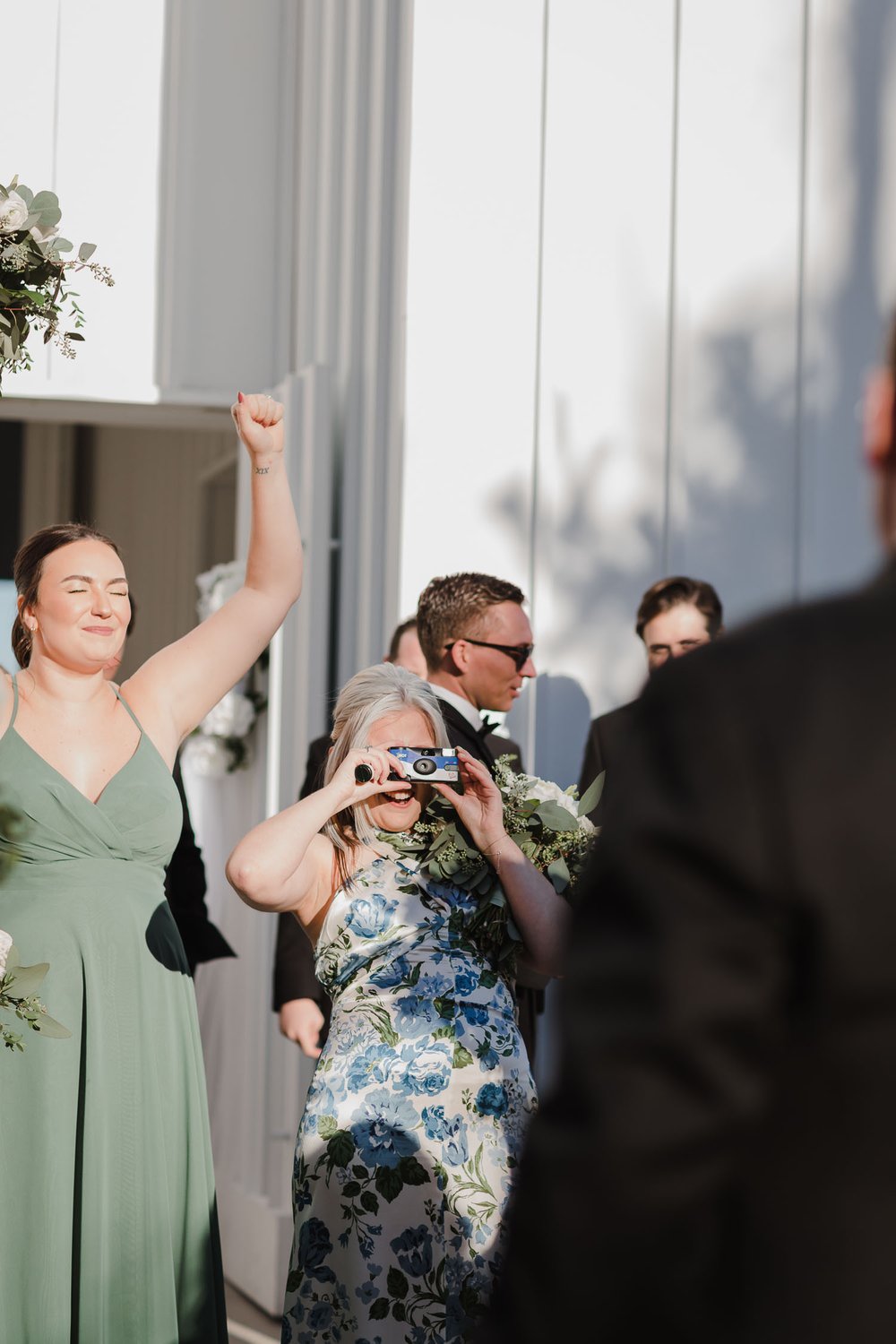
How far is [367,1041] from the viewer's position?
316 centimetres

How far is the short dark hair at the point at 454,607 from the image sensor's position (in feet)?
14.2

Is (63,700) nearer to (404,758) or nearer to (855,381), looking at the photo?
(404,758)

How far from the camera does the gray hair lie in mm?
3395

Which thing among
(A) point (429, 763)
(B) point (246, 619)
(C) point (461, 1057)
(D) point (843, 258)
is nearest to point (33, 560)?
(B) point (246, 619)

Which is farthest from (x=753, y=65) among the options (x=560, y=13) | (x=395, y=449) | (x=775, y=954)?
(x=775, y=954)

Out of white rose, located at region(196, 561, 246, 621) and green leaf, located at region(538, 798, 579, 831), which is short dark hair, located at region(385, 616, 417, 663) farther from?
green leaf, located at region(538, 798, 579, 831)

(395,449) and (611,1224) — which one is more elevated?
Result: (395,449)

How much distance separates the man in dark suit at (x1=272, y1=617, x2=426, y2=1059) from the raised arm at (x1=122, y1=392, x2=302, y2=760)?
0.64 m

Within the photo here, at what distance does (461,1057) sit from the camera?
3148 mm

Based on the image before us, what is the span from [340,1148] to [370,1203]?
0.37ft

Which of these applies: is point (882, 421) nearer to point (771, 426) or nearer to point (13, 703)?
point (13, 703)

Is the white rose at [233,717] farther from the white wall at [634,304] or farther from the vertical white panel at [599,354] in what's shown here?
the vertical white panel at [599,354]

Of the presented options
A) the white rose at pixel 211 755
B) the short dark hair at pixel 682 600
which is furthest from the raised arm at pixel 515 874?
the white rose at pixel 211 755

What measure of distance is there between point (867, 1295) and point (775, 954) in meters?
0.21
